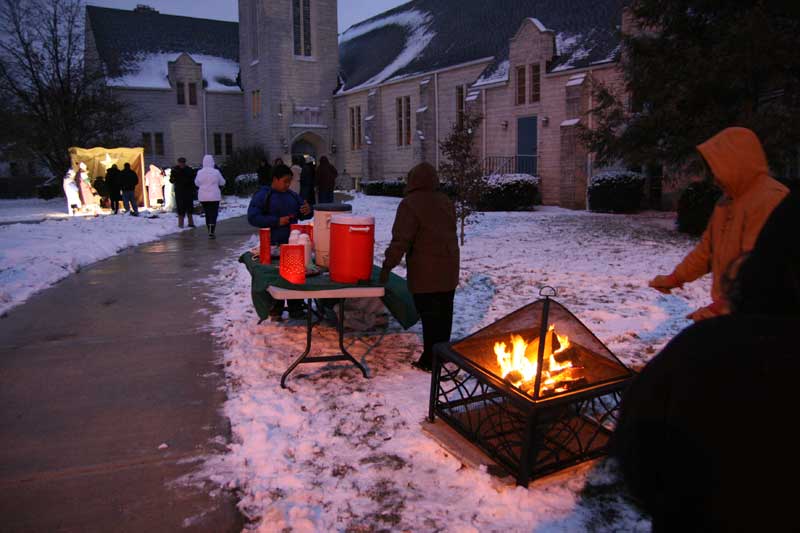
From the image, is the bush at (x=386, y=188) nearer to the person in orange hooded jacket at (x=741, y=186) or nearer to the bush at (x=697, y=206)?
the bush at (x=697, y=206)

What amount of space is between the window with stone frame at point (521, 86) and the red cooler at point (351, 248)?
22437mm

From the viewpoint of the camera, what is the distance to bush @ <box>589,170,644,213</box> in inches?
812

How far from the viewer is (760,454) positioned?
1.13m

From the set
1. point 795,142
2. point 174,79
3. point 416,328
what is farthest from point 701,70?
point 174,79

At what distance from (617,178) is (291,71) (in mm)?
25732

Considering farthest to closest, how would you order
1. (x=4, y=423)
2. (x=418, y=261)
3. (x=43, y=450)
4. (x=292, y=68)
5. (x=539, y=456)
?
(x=292, y=68) < (x=418, y=261) < (x=4, y=423) < (x=43, y=450) < (x=539, y=456)

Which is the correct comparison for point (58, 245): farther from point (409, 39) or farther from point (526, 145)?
point (409, 39)

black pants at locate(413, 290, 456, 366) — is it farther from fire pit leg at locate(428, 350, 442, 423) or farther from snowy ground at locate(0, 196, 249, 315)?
snowy ground at locate(0, 196, 249, 315)

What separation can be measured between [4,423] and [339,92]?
38.4 metres

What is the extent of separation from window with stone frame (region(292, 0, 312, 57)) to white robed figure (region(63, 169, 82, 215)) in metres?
20.5

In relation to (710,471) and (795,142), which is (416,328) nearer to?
(710,471)

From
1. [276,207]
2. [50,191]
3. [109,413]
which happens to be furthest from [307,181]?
[50,191]

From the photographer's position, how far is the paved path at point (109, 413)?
11.3ft

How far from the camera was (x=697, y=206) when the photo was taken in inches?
563
